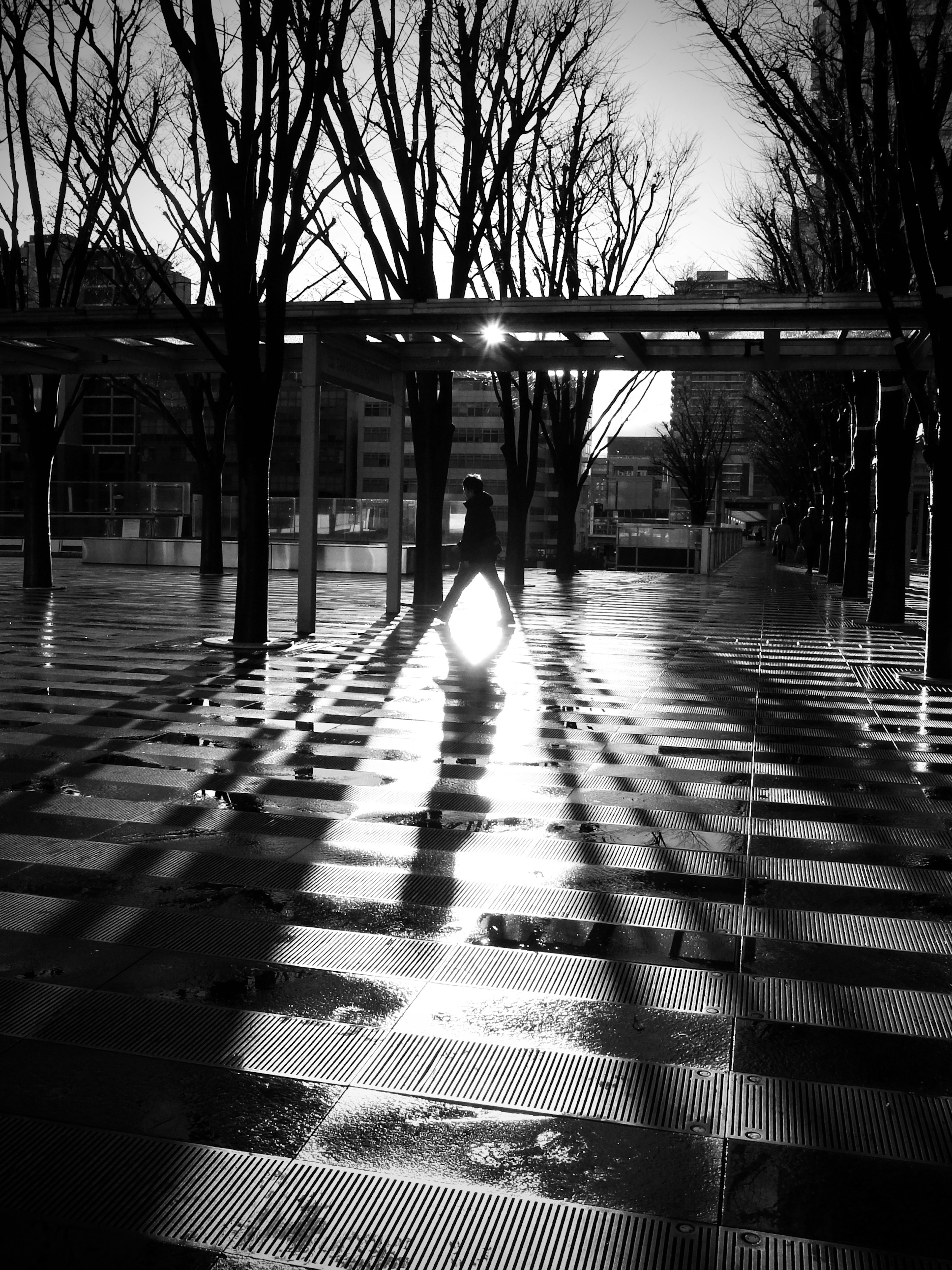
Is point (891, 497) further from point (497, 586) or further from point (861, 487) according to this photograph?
point (861, 487)

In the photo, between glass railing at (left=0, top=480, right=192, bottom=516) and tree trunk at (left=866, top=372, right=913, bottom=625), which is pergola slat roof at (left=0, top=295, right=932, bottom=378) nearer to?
tree trunk at (left=866, top=372, right=913, bottom=625)

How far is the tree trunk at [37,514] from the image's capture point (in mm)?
20609

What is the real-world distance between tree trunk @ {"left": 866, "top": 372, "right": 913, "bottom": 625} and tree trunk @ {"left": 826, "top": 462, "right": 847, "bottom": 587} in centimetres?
1277

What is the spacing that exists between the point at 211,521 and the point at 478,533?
1407 cm

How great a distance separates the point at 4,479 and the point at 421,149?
93.3 feet

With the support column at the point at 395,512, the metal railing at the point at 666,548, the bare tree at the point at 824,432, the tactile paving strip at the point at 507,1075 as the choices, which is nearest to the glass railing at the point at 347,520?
the metal railing at the point at 666,548

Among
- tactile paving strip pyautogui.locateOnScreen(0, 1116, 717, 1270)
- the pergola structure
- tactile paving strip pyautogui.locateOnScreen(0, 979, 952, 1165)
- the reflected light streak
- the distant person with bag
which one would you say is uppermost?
the pergola structure

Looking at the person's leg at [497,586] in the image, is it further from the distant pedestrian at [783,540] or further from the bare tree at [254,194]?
the distant pedestrian at [783,540]

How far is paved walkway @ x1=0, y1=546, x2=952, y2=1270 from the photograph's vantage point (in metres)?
2.62

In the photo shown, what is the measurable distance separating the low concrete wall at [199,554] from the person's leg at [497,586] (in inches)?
627

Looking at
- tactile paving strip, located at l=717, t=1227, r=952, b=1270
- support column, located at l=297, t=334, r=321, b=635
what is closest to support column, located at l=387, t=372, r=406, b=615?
support column, located at l=297, t=334, r=321, b=635

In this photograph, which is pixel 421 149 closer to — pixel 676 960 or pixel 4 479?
pixel 676 960

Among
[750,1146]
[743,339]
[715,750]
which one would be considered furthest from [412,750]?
[743,339]

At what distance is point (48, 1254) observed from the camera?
2459 mm
